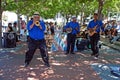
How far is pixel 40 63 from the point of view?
10.4 metres

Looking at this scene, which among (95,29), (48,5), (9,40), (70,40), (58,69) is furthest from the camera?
(48,5)

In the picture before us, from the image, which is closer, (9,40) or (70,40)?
(70,40)

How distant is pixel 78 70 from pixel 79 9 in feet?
95.4

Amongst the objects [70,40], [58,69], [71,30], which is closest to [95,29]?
[71,30]

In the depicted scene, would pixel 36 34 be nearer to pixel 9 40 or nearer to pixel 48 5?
pixel 9 40

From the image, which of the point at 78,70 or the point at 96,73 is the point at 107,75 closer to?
the point at 96,73

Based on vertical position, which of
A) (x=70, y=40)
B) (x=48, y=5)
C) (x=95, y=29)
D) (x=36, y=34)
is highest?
(x=48, y=5)

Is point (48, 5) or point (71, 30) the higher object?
point (48, 5)

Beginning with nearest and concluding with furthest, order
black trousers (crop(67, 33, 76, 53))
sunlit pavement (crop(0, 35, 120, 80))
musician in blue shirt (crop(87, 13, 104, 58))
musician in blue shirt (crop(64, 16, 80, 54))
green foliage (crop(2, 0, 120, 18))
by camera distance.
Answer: sunlit pavement (crop(0, 35, 120, 80)), musician in blue shirt (crop(87, 13, 104, 58)), musician in blue shirt (crop(64, 16, 80, 54)), black trousers (crop(67, 33, 76, 53)), green foliage (crop(2, 0, 120, 18))

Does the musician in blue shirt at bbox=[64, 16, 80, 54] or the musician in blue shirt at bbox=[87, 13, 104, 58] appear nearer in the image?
the musician in blue shirt at bbox=[87, 13, 104, 58]

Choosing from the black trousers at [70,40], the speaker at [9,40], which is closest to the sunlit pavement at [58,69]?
the black trousers at [70,40]

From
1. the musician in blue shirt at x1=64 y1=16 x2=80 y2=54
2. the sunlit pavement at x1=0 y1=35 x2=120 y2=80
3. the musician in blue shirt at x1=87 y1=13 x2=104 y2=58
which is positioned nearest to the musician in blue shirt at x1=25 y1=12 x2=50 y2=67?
the sunlit pavement at x1=0 y1=35 x2=120 y2=80

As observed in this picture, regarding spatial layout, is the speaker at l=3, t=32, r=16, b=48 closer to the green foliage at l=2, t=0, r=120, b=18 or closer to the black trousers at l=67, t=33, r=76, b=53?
the green foliage at l=2, t=0, r=120, b=18

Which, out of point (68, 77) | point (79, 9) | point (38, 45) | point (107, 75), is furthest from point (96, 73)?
point (79, 9)
